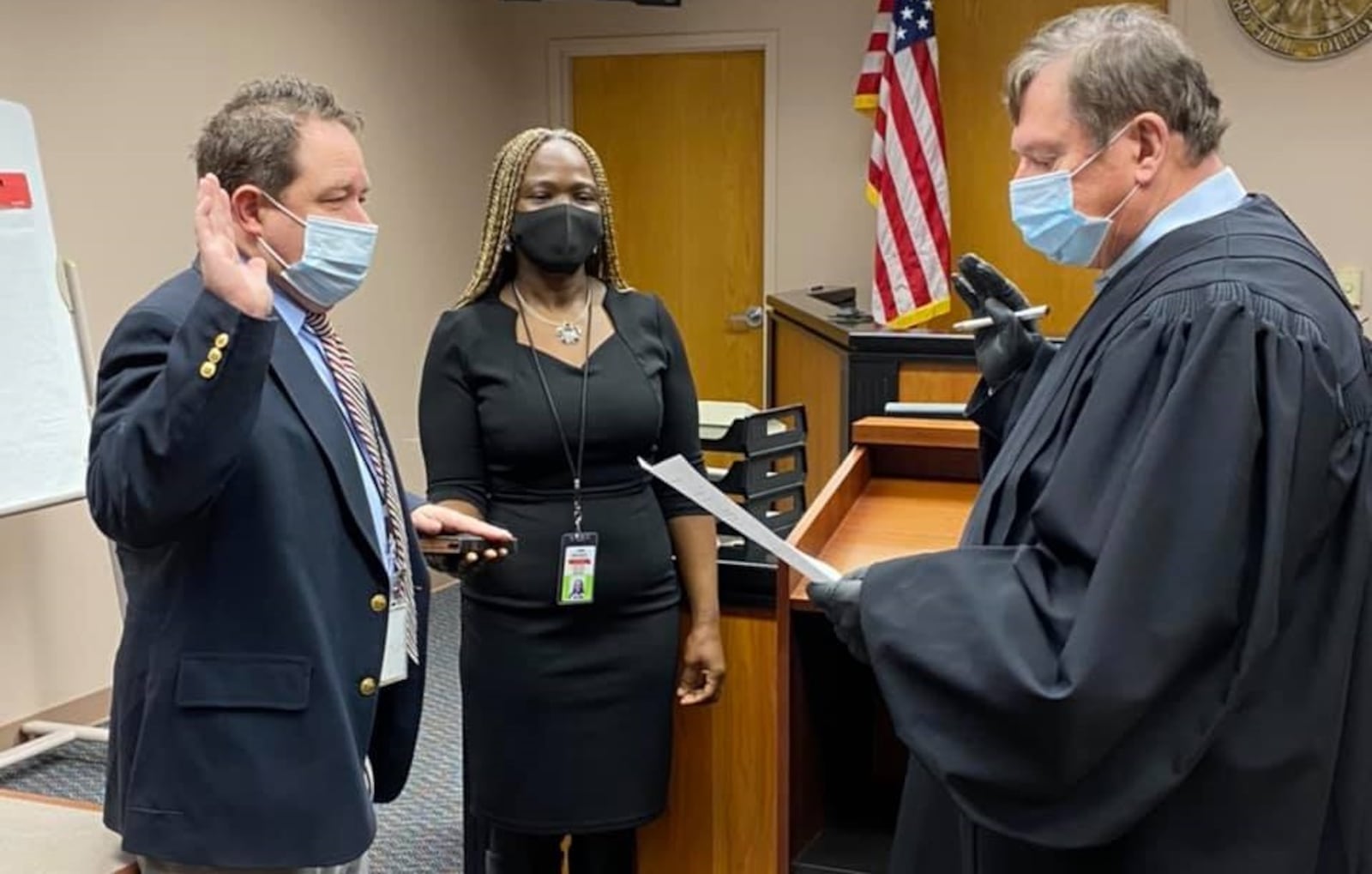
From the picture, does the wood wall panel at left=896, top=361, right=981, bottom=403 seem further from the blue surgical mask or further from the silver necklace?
the blue surgical mask

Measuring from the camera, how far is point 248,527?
141cm

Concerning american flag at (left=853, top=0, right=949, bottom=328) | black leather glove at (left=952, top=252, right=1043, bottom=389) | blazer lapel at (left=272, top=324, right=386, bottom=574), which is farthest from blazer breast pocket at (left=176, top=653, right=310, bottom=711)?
american flag at (left=853, top=0, right=949, bottom=328)

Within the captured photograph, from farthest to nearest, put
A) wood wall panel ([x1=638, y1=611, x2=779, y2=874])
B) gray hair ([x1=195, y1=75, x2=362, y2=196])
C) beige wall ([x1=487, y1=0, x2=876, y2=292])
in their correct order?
beige wall ([x1=487, y1=0, x2=876, y2=292]), wood wall panel ([x1=638, y1=611, x2=779, y2=874]), gray hair ([x1=195, y1=75, x2=362, y2=196])

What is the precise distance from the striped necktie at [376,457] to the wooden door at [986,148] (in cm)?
405

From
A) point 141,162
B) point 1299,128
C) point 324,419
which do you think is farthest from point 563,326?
point 1299,128

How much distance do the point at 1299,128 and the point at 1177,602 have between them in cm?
444

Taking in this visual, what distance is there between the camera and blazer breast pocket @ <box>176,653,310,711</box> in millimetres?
1393

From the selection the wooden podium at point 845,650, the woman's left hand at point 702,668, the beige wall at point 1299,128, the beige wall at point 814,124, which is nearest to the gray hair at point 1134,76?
the wooden podium at point 845,650

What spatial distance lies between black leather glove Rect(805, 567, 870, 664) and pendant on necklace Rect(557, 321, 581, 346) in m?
0.83

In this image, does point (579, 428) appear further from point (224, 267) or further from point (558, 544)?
point (224, 267)

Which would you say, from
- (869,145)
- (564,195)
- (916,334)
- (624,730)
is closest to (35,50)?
(564,195)

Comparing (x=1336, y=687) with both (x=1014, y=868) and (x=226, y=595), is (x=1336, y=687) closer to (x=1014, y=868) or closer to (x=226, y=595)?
(x=1014, y=868)

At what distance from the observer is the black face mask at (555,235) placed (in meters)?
2.06

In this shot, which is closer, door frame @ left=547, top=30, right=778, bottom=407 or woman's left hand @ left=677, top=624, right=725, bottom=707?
woman's left hand @ left=677, top=624, right=725, bottom=707
